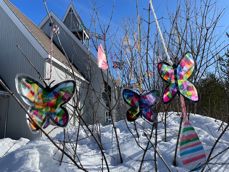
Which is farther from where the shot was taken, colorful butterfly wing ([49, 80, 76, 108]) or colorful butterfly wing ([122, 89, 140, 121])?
colorful butterfly wing ([122, 89, 140, 121])

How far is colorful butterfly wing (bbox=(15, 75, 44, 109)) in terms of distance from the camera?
171 cm

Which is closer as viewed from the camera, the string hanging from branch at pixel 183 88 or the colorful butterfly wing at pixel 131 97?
the string hanging from branch at pixel 183 88

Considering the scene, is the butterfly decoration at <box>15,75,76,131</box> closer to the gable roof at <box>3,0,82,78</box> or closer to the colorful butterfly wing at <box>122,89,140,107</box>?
the colorful butterfly wing at <box>122,89,140,107</box>

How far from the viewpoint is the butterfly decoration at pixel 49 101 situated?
1755 mm

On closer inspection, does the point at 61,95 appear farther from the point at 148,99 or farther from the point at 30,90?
the point at 148,99

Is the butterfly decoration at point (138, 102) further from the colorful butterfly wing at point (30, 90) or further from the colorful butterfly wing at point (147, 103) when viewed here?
the colorful butterfly wing at point (30, 90)

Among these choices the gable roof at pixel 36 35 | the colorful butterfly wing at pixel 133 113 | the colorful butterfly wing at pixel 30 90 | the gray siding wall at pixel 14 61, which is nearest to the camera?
the colorful butterfly wing at pixel 30 90

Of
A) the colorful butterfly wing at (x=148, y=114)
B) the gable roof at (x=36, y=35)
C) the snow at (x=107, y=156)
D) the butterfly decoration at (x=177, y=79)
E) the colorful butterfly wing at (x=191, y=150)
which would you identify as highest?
the gable roof at (x=36, y=35)

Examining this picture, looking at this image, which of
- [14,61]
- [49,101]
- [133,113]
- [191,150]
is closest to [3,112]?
[14,61]

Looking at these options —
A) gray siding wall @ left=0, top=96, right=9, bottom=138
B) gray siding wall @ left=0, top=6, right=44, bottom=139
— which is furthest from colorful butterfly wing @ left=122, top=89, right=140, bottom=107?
gray siding wall @ left=0, top=96, right=9, bottom=138

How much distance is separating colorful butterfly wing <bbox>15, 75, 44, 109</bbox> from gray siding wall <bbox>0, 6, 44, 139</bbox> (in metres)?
9.14

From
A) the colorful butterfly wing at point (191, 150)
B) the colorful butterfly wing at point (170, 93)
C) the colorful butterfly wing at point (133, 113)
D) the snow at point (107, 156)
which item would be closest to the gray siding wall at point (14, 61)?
the snow at point (107, 156)

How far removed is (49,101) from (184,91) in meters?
0.99

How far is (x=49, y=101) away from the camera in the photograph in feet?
5.85
